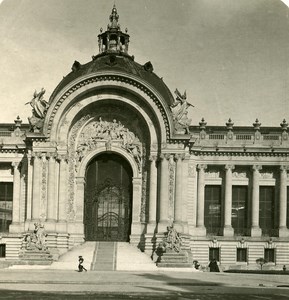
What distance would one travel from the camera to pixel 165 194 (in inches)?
2002

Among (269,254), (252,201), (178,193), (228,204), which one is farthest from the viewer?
(228,204)

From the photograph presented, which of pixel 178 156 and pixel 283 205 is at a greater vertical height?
pixel 178 156

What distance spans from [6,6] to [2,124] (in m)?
12.5

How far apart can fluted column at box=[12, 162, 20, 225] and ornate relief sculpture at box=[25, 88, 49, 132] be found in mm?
4574

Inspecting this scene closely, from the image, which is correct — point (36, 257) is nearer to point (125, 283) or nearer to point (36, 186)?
point (36, 186)

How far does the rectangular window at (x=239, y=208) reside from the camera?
56.1m

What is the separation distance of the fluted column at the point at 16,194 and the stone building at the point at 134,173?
77mm

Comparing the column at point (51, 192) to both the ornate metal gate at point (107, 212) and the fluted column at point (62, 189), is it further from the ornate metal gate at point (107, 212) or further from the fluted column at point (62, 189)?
the ornate metal gate at point (107, 212)

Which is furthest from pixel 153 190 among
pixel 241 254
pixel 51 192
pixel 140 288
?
pixel 140 288

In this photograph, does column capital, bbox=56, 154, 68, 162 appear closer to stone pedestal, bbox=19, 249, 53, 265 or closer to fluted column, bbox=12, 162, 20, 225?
fluted column, bbox=12, 162, 20, 225

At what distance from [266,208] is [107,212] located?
12184mm

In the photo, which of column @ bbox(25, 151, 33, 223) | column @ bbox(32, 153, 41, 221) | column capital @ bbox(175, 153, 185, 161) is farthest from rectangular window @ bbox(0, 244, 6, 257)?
column capital @ bbox(175, 153, 185, 161)

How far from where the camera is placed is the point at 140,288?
31.0 metres

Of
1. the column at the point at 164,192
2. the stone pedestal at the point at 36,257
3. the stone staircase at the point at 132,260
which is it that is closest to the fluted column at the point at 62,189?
the stone pedestal at the point at 36,257
